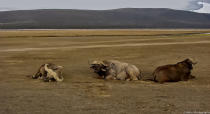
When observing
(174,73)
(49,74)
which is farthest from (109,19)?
(49,74)

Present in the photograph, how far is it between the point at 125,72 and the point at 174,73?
1932 mm

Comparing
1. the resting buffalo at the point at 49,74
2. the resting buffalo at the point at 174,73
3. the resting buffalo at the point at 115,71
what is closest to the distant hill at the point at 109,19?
the resting buffalo at the point at 115,71

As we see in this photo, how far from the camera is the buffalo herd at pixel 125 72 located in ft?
35.1

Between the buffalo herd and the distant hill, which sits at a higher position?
the distant hill

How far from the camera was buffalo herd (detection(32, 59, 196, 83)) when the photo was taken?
10688 millimetres

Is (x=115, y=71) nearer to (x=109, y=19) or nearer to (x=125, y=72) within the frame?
(x=125, y=72)

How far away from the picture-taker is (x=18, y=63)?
51.2ft

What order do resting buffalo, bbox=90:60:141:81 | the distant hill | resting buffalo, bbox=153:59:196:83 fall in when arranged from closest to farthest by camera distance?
resting buffalo, bbox=153:59:196:83 < resting buffalo, bbox=90:60:141:81 < the distant hill

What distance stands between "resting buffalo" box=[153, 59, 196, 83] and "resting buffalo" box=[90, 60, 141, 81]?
0.84 meters

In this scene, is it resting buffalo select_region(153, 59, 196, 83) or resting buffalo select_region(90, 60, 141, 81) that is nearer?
resting buffalo select_region(153, 59, 196, 83)

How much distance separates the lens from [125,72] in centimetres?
1115

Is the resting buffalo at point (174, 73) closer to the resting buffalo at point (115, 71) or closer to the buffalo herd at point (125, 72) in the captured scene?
the buffalo herd at point (125, 72)

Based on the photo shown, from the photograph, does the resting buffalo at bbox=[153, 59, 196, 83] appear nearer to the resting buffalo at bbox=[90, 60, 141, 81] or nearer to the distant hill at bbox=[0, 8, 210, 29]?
the resting buffalo at bbox=[90, 60, 141, 81]

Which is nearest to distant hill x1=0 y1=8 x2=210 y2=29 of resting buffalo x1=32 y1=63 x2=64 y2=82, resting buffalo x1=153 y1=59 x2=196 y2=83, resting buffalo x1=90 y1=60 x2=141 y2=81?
resting buffalo x1=90 y1=60 x2=141 y2=81
